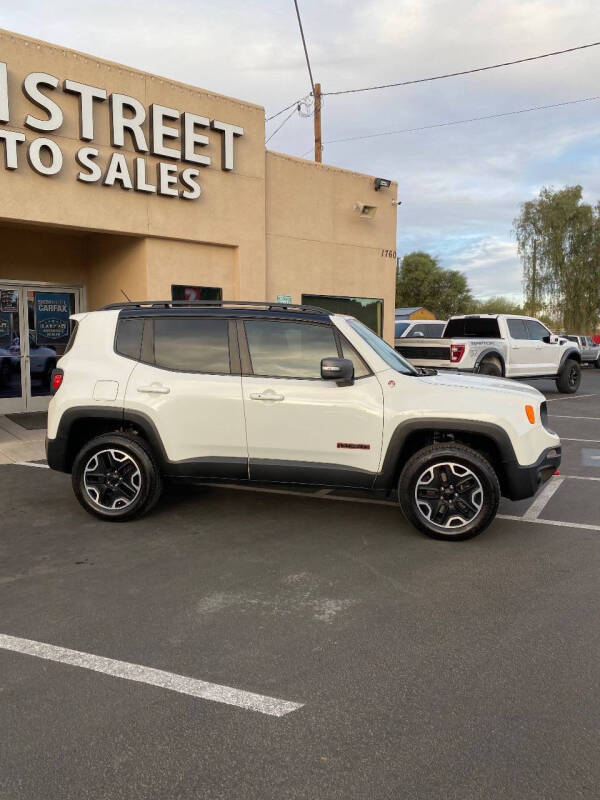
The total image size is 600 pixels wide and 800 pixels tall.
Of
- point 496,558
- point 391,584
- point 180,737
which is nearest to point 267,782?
point 180,737

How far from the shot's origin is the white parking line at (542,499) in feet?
19.7

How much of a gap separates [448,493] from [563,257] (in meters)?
40.4

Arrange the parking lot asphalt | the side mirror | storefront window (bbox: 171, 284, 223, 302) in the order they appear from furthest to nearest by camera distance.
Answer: storefront window (bbox: 171, 284, 223, 302) → the side mirror → the parking lot asphalt

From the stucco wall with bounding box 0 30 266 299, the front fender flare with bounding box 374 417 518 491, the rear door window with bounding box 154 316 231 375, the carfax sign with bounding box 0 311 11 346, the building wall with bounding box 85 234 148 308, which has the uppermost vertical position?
the stucco wall with bounding box 0 30 266 299

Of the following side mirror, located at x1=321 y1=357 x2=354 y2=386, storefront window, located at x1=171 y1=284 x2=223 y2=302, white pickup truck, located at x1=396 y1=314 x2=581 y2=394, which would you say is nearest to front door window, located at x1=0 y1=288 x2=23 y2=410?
storefront window, located at x1=171 y1=284 x2=223 y2=302

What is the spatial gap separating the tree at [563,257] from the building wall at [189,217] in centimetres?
2992

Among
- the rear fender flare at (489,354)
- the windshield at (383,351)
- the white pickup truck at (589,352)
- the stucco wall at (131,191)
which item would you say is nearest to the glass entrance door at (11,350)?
the stucco wall at (131,191)

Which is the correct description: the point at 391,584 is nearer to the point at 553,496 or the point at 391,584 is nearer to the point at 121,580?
the point at 121,580

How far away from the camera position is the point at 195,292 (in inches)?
465

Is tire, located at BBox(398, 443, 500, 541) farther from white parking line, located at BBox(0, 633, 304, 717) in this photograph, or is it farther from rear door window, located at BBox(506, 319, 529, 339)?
rear door window, located at BBox(506, 319, 529, 339)

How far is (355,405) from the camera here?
5.20m

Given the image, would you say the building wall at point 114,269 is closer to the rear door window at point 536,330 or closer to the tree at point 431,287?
the rear door window at point 536,330

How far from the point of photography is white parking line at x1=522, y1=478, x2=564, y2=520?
6008mm


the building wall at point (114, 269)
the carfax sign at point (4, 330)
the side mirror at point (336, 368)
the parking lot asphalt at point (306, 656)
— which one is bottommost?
the parking lot asphalt at point (306, 656)
